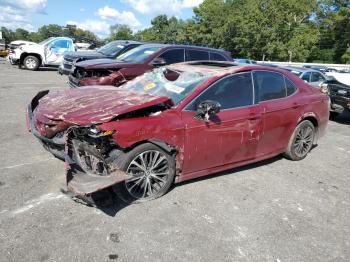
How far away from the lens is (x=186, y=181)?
16.1ft

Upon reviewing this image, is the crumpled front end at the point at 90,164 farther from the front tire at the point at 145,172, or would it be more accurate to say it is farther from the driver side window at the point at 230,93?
the driver side window at the point at 230,93

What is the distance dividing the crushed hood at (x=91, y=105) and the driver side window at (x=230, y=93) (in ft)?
1.50

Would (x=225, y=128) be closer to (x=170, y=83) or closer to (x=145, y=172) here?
(x=170, y=83)

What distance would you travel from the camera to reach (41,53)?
18.3 meters

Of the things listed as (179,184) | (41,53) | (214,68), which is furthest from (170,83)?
(41,53)

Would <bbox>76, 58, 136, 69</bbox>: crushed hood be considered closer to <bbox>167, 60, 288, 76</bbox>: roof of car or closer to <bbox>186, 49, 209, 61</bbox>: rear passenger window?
<bbox>186, 49, 209, 61</bbox>: rear passenger window

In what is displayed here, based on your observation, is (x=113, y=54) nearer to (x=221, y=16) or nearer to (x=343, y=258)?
(x=343, y=258)

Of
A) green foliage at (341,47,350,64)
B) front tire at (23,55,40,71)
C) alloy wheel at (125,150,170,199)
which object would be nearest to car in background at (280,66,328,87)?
alloy wheel at (125,150,170,199)

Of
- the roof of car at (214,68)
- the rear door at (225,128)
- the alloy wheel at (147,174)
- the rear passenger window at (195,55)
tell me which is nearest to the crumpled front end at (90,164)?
the alloy wheel at (147,174)

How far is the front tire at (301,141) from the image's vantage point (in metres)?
5.92

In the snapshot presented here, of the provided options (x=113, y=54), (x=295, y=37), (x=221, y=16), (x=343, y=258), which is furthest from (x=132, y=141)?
(x=221, y=16)

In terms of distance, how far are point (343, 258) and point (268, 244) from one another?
72 centimetres

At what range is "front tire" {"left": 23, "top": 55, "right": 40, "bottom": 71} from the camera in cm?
1838

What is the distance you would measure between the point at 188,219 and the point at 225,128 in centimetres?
134
